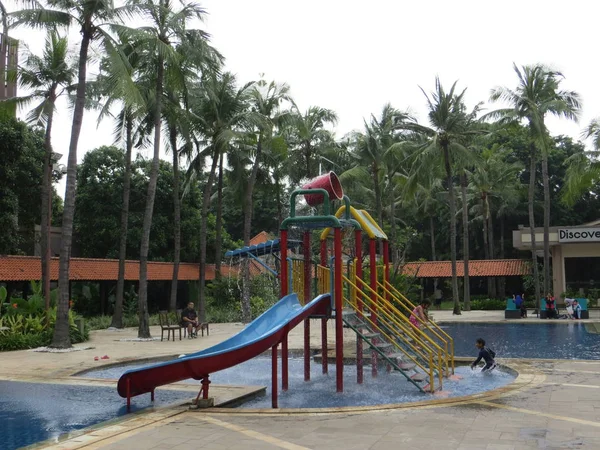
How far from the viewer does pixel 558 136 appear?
52688mm

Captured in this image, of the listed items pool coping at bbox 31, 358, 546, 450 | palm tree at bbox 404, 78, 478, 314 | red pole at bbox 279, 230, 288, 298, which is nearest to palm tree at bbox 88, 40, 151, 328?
red pole at bbox 279, 230, 288, 298

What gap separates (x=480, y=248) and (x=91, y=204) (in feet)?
113

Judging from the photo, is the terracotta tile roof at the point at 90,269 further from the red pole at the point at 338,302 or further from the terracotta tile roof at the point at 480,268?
the red pole at the point at 338,302

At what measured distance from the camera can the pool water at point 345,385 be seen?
34.0 feet

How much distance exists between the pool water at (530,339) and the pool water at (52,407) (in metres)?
9.92

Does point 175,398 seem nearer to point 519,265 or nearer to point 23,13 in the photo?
point 23,13

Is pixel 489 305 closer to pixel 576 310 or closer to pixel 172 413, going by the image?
pixel 576 310

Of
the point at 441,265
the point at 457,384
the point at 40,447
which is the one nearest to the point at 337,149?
the point at 441,265

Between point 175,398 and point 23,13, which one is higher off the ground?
point 23,13

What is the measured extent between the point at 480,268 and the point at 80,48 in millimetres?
33212

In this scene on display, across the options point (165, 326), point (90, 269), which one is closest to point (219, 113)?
point (90, 269)

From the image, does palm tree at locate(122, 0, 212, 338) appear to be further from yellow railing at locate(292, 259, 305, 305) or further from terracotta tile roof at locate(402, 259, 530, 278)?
terracotta tile roof at locate(402, 259, 530, 278)

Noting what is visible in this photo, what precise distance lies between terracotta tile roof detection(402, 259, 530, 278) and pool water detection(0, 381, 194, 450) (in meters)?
32.9

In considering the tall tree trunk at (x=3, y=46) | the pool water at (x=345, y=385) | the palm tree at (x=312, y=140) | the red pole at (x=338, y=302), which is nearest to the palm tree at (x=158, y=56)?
the tall tree trunk at (x=3, y=46)
